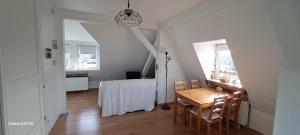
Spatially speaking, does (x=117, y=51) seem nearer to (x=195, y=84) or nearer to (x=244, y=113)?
(x=195, y=84)

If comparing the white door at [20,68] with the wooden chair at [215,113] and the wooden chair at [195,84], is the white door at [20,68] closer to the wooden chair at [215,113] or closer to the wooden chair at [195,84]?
the wooden chair at [215,113]

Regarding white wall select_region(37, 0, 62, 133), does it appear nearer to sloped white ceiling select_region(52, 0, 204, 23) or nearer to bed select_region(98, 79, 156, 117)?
sloped white ceiling select_region(52, 0, 204, 23)

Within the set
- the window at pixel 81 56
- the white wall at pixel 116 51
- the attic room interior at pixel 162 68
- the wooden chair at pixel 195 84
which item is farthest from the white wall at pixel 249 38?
the window at pixel 81 56

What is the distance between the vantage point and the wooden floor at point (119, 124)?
2.63m

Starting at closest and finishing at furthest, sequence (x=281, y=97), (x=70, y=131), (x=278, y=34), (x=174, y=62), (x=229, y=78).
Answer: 1. (x=278, y=34)
2. (x=281, y=97)
3. (x=70, y=131)
4. (x=229, y=78)
5. (x=174, y=62)

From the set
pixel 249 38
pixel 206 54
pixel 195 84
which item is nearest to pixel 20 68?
pixel 249 38

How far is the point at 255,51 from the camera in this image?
7.06 ft

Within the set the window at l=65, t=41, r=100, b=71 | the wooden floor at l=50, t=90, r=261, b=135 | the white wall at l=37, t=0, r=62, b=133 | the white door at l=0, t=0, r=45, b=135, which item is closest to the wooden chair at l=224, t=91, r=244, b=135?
the wooden floor at l=50, t=90, r=261, b=135

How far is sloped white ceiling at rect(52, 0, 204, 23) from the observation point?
2.47 m

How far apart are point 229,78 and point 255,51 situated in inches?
48.7

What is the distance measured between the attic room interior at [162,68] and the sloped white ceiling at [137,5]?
0.06ft


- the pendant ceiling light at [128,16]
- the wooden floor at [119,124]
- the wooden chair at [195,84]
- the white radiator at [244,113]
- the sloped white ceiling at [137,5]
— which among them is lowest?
the wooden floor at [119,124]

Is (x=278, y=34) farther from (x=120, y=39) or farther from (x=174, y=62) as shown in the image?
(x=120, y=39)

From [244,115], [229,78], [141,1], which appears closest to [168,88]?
[229,78]
